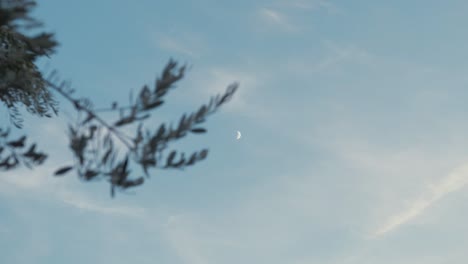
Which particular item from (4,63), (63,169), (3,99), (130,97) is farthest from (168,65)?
(3,99)

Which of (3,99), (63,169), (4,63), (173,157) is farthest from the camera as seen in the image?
(3,99)

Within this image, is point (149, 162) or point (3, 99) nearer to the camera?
point (149, 162)

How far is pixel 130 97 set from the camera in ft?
28.4

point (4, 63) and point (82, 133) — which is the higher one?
point (4, 63)

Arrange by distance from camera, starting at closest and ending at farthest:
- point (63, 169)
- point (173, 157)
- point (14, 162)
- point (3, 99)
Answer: point (63, 169) < point (173, 157) < point (14, 162) < point (3, 99)

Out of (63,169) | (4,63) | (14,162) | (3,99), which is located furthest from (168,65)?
(3,99)

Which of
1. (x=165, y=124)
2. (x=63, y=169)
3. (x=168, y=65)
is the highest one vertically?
(x=168, y=65)

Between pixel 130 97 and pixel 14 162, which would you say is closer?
pixel 130 97

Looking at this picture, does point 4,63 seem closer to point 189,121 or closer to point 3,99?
point 3,99

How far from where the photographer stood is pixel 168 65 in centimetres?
880

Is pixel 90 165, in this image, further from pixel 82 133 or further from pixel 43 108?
pixel 43 108

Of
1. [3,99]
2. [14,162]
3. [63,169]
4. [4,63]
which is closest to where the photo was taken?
[63,169]

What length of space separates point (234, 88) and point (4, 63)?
729 centimetres

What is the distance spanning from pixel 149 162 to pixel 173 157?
43 cm
